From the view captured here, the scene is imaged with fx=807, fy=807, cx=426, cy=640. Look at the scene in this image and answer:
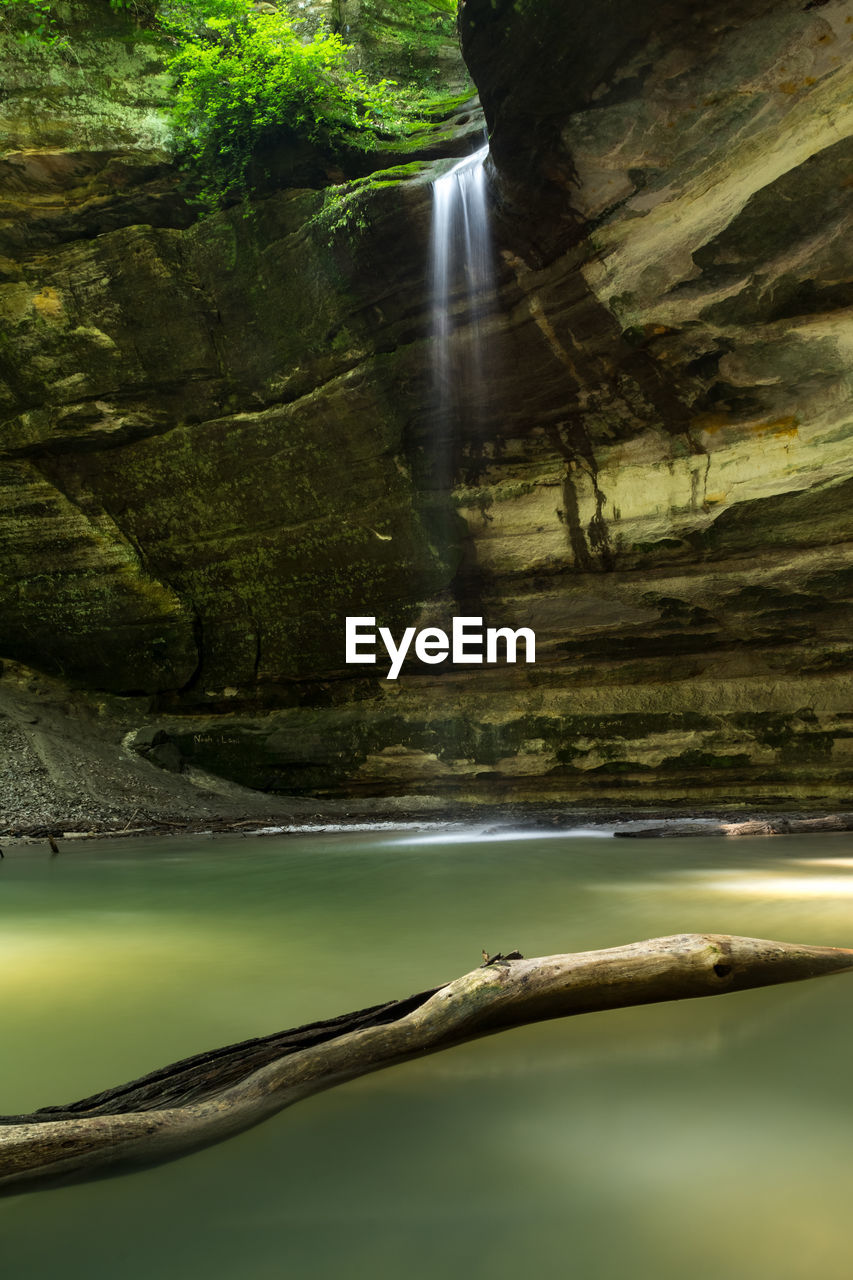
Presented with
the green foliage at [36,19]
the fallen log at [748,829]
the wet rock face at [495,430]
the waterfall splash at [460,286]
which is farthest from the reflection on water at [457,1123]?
the green foliage at [36,19]

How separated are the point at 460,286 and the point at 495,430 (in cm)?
211

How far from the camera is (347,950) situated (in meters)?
3.94

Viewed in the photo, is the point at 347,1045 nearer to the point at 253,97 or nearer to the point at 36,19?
the point at 253,97

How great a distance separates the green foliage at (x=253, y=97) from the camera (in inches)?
463

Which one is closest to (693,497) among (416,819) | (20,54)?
(416,819)

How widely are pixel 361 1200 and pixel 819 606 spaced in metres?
10.9

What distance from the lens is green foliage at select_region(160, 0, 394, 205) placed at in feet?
38.5

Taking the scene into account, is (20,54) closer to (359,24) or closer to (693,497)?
(359,24)

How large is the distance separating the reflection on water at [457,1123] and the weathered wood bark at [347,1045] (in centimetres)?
6

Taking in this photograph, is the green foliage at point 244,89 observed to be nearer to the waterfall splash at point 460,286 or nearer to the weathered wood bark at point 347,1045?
the waterfall splash at point 460,286

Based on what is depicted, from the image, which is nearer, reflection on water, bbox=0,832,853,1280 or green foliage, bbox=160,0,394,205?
reflection on water, bbox=0,832,853,1280

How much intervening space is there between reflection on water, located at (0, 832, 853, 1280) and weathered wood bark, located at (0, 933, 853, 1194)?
58mm

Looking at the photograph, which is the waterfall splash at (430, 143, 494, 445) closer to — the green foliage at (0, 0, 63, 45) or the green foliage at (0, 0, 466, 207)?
the green foliage at (0, 0, 466, 207)

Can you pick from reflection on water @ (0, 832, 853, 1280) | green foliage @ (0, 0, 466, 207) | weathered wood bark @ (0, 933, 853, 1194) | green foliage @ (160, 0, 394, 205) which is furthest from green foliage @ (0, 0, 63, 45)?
weathered wood bark @ (0, 933, 853, 1194)
